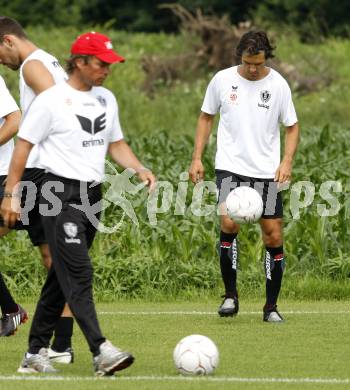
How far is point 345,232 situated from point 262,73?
12.4 feet

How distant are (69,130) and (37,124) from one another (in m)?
A: 0.22

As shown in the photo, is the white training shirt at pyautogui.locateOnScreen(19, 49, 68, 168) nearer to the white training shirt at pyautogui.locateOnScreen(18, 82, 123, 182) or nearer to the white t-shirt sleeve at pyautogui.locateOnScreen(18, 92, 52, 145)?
the white training shirt at pyautogui.locateOnScreen(18, 82, 123, 182)

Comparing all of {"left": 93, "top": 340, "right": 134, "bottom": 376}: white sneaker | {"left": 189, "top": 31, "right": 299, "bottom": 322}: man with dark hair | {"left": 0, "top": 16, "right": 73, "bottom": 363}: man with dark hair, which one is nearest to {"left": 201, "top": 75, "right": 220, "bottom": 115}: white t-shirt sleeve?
{"left": 189, "top": 31, "right": 299, "bottom": 322}: man with dark hair

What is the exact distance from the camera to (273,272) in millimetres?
11812

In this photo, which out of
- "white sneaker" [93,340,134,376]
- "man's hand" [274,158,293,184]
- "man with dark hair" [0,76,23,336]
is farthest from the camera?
"man's hand" [274,158,293,184]

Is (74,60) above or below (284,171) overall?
above

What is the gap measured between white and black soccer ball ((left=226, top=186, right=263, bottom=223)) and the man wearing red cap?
229 centimetres

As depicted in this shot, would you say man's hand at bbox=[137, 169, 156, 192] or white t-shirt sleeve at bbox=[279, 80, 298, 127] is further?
white t-shirt sleeve at bbox=[279, 80, 298, 127]

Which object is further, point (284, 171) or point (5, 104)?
point (284, 171)

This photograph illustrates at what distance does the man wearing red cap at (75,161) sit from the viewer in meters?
8.54

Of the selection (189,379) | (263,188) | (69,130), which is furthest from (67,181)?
(263,188)

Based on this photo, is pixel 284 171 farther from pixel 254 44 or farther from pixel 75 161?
pixel 75 161

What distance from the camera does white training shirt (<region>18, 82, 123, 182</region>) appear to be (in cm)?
857

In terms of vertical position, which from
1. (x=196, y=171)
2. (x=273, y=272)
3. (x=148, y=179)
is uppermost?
(x=196, y=171)
